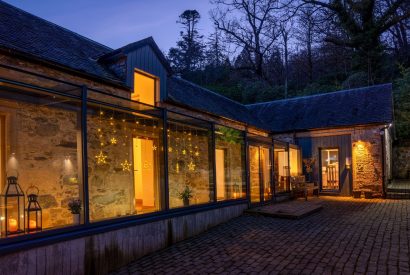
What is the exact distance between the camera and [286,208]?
1023 cm

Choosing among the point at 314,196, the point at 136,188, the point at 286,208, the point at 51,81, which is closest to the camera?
the point at 51,81

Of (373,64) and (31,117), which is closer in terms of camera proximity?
(31,117)

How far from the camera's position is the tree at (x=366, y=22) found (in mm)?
21125

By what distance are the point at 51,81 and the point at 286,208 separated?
7878mm

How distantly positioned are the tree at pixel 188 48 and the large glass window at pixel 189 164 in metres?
25.5

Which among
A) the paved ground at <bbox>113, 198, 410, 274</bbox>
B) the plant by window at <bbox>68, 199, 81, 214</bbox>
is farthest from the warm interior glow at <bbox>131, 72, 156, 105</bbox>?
the plant by window at <bbox>68, 199, 81, 214</bbox>

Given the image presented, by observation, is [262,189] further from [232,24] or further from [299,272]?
[232,24]

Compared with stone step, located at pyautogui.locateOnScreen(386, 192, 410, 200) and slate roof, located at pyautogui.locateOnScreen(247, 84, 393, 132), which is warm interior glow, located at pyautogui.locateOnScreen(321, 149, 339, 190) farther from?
stone step, located at pyautogui.locateOnScreen(386, 192, 410, 200)

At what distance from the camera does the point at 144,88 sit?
930 cm

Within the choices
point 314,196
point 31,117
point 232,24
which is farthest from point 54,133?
point 232,24

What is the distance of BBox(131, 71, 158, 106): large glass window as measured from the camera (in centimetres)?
906

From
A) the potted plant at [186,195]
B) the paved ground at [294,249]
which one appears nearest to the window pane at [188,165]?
the potted plant at [186,195]

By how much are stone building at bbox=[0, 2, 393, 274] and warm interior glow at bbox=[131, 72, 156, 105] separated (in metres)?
0.03

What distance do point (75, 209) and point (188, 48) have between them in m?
32.8
